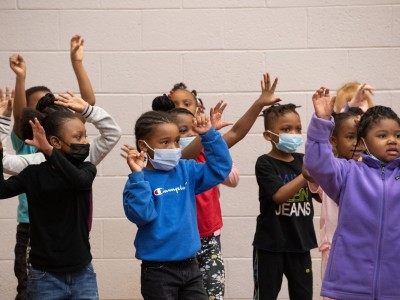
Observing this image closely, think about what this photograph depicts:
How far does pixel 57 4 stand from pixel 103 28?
37 centimetres

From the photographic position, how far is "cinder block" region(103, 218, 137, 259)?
17.9 feet

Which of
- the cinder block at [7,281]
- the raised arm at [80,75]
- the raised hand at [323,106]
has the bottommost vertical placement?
the cinder block at [7,281]

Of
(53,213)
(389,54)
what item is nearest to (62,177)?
(53,213)

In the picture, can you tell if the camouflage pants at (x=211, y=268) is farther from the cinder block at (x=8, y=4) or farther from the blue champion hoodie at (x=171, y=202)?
the cinder block at (x=8, y=4)

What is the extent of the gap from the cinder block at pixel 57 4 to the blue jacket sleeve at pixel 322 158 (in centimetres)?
263

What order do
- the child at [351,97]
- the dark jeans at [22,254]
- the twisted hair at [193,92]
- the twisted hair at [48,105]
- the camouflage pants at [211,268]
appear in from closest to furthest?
the twisted hair at [48,105] → the camouflage pants at [211,268] → the dark jeans at [22,254] → the child at [351,97] → the twisted hair at [193,92]

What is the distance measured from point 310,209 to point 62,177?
5.19 feet

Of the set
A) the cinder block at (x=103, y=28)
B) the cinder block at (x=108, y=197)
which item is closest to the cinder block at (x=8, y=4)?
the cinder block at (x=103, y=28)

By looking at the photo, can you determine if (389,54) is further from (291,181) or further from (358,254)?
(358,254)

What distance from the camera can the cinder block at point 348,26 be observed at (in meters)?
5.48

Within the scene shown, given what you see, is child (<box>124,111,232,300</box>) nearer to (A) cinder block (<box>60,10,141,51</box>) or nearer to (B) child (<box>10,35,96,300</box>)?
(B) child (<box>10,35,96,300</box>)

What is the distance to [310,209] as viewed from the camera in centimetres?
448

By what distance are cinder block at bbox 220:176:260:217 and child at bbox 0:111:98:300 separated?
1924 millimetres

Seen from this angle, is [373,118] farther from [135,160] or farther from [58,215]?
[58,215]
